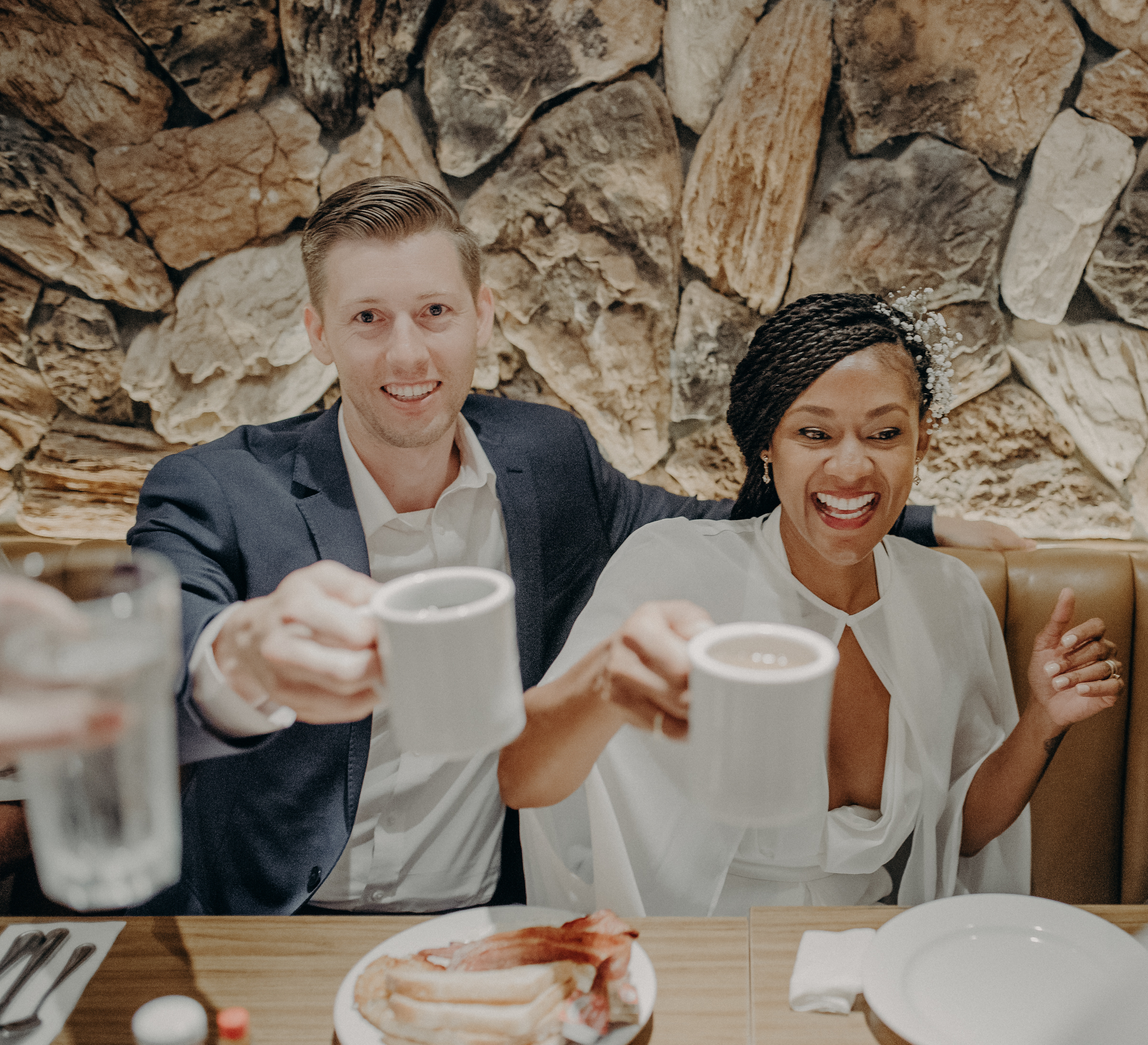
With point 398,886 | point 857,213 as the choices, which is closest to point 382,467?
point 398,886

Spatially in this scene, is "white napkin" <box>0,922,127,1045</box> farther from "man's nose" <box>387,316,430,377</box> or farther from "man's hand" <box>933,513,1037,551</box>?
"man's hand" <box>933,513,1037,551</box>

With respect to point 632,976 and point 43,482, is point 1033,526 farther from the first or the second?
point 43,482

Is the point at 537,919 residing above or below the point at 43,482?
below

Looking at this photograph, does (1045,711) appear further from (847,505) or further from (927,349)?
(927,349)

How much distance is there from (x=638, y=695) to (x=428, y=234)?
972mm

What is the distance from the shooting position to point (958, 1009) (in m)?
0.92

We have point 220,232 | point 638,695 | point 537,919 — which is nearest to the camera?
point 638,695

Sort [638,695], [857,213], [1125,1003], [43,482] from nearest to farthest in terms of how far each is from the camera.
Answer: [638,695]
[1125,1003]
[857,213]
[43,482]

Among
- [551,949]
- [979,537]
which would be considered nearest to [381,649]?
[551,949]

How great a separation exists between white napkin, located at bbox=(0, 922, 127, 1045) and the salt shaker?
11cm

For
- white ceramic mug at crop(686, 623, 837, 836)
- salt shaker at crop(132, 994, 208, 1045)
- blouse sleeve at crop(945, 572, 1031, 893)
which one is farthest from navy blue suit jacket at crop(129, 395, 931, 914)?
white ceramic mug at crop(686, 623, 837, 836)

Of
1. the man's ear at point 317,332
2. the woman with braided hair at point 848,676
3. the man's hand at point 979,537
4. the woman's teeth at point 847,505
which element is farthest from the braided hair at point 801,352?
the man's ear at point 317,332

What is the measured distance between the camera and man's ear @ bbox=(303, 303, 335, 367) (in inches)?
61.7

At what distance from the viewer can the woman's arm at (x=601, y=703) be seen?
749 mm
